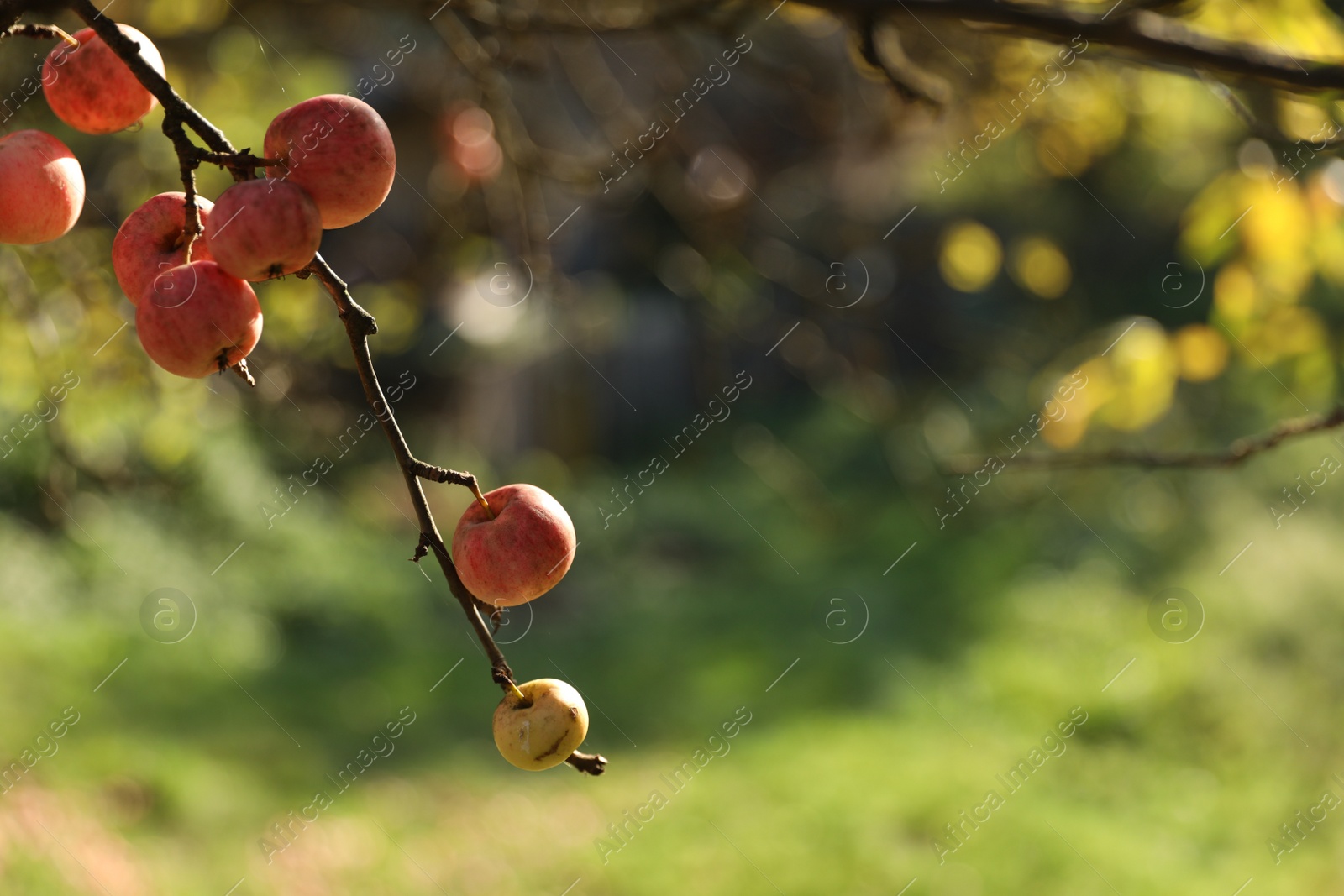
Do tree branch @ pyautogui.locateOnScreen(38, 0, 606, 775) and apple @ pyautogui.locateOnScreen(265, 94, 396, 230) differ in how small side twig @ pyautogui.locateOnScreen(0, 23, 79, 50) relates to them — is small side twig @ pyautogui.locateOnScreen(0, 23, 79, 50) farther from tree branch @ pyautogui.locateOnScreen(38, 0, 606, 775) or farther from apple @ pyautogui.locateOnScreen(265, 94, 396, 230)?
apple @ pyautogui.locateOnScreen(265, 94, 396, 230)

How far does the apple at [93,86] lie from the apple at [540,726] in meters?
0.61

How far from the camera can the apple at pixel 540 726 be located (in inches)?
29.9

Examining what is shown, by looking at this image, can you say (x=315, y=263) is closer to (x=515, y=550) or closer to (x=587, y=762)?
(x=515, y=550)

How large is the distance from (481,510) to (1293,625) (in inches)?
219

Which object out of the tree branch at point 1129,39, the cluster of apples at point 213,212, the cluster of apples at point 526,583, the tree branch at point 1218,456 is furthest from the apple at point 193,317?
the tree branch at point 1218,456

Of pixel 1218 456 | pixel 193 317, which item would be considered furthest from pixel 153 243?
pixel 1218 456

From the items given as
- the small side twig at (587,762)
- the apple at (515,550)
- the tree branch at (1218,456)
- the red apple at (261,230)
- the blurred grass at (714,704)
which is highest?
the red apple at (261,230)

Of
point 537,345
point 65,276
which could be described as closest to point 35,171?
point 65,276

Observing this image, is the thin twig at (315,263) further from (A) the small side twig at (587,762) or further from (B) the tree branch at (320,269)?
(A) the small side twig at (587,762)

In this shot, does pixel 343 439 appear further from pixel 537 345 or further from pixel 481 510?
pixel 481 510

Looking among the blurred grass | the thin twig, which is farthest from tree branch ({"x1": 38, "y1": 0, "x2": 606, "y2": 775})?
the blurred grass

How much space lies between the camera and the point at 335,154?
71 cm

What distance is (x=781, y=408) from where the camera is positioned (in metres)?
9.96

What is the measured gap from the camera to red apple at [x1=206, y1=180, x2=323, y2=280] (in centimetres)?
65
